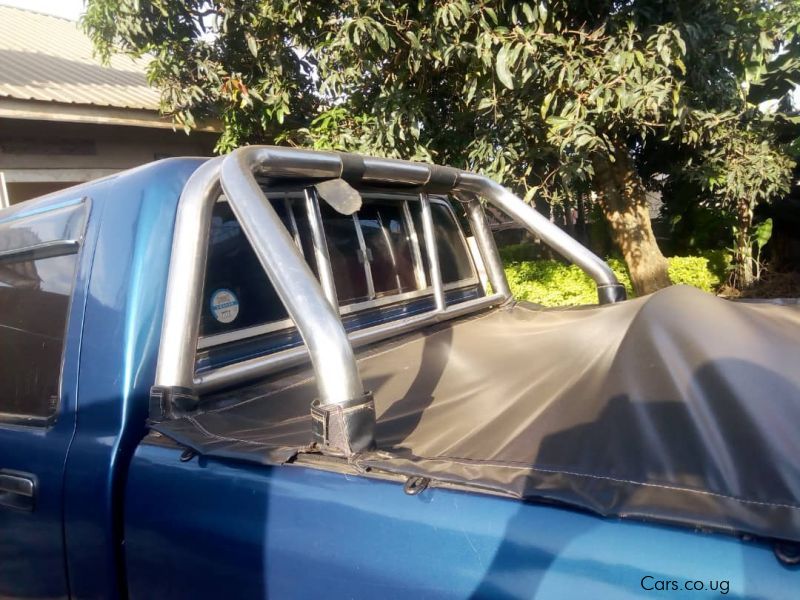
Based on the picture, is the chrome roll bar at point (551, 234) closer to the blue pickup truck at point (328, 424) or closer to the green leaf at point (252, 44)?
the blue pickup truck at point (328, 424)

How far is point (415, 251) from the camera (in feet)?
9.14

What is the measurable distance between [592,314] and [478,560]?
149 cm

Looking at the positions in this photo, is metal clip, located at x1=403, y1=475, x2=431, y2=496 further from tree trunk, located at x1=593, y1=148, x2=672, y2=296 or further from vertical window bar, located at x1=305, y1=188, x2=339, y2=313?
tree trunk, located at x1=593, y1=148, x2=672, y2=296

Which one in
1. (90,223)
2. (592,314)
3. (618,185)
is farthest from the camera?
(618,185)

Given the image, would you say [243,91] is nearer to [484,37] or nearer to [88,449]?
[484,37]

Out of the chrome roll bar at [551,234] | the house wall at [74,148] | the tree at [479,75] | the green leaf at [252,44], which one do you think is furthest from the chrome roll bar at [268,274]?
the house wall at [74,148]

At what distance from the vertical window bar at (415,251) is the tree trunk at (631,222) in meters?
4.75

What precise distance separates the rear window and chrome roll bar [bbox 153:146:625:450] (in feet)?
1.41

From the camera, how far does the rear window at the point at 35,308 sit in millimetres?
1814

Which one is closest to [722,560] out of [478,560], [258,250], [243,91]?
[478,560]

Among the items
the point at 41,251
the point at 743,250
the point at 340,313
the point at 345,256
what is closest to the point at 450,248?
the point at 345,256

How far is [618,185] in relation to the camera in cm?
699

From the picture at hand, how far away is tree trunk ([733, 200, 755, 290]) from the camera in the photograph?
348 inches

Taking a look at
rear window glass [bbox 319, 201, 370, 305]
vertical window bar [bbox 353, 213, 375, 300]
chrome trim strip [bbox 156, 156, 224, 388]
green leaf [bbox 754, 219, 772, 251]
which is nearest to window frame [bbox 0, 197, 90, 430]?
chrome trim strip [bbox 156, 156, 224, 388]
